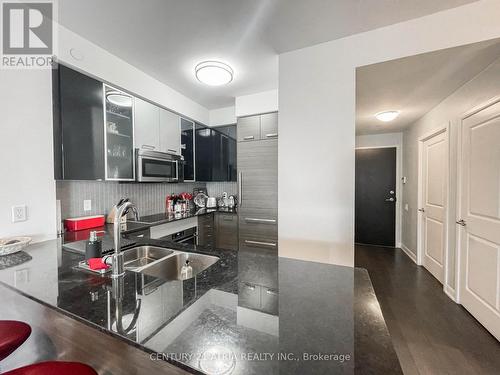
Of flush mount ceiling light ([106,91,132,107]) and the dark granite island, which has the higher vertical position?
flush mount ceiling light ([106,91,132,107])

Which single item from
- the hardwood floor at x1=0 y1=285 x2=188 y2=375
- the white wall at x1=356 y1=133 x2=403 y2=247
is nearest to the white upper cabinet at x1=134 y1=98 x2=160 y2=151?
the hardwood floor at x1=0 y1=285 x2=188 y2=375

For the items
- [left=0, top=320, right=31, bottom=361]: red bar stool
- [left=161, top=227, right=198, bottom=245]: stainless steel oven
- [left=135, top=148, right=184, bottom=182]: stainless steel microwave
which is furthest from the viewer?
[left=161, top=227, right=198, bottom=245]: stainless steel oven

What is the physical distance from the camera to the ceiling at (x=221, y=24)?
4.85 ft

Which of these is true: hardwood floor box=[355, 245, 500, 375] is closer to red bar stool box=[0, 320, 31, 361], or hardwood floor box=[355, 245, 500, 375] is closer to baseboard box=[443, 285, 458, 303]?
baseboard box=[443, 285, 458, 303]

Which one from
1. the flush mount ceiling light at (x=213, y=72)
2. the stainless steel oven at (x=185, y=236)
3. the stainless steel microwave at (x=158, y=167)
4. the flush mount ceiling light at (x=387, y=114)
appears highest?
the flush mount ceiling light at (x=213, y=72)

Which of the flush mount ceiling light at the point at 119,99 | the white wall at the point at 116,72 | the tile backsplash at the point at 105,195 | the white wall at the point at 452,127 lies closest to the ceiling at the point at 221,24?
the white wall at the point at 116,72

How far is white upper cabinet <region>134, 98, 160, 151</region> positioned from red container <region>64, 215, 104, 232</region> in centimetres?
83

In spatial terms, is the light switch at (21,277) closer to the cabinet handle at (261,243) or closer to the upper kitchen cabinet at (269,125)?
the cabinet handle at (261,243)

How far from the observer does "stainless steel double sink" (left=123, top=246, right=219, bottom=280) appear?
1264 millimetres

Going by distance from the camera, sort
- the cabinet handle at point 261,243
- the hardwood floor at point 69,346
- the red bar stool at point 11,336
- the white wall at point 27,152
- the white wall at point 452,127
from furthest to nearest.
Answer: the cabinet handle at point 261,243 < the white wall at point 452,127 < the white wall at point 27,152 < the red bar stool at point 11,336 < the hardwood floor at point 69,346

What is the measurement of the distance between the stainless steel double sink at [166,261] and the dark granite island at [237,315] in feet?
0.75

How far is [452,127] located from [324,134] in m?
1.64

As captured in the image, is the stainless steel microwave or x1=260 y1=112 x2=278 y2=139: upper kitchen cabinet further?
x1=260 y1=112 x2=278 y2=139: upper kitchen cabinet

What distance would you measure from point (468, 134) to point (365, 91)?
1050mm
